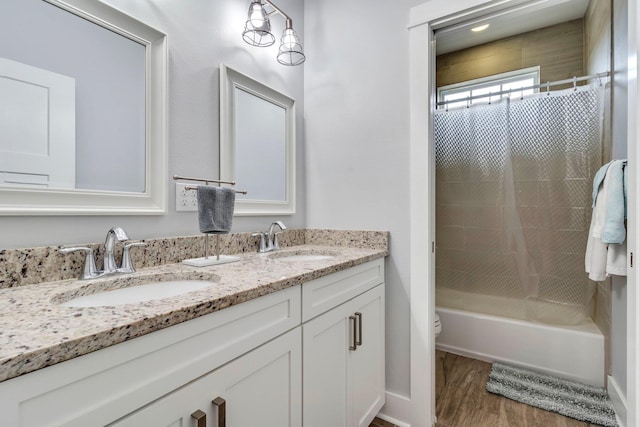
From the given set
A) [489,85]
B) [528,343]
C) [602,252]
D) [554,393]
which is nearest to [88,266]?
Result: [602,252]

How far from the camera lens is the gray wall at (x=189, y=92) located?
3.26 feet

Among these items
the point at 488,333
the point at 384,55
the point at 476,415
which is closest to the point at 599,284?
the point at 488,333

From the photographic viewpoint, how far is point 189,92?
126 cm

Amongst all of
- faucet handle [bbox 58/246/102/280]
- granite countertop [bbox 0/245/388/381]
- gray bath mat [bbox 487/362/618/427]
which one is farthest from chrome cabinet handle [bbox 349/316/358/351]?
gray bath mat [bbox 487/362/618/427]

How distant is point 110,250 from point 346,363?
922 millimetres

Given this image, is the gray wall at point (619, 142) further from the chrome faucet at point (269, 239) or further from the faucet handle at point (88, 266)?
the faucet handle at point (88, 266)

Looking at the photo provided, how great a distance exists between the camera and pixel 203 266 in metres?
1.08

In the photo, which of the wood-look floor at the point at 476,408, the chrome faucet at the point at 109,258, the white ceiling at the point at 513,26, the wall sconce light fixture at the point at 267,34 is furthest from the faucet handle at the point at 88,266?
the white ceiling at the point at 513,26

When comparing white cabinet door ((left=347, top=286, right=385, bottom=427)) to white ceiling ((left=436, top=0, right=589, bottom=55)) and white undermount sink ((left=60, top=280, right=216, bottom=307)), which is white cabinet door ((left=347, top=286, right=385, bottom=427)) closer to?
white undermount sink ((left=60, top=280, right=216, bottom=307))

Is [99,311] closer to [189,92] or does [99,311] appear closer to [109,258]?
[109,258]

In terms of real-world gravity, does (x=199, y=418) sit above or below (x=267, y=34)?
below

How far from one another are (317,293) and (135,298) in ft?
1.81

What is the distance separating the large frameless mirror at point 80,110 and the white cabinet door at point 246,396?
65 centimetres

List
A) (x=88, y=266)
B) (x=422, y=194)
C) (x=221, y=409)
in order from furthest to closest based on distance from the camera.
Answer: (x=422, y=194), (x=88, y=266), (x=221, y=409)
